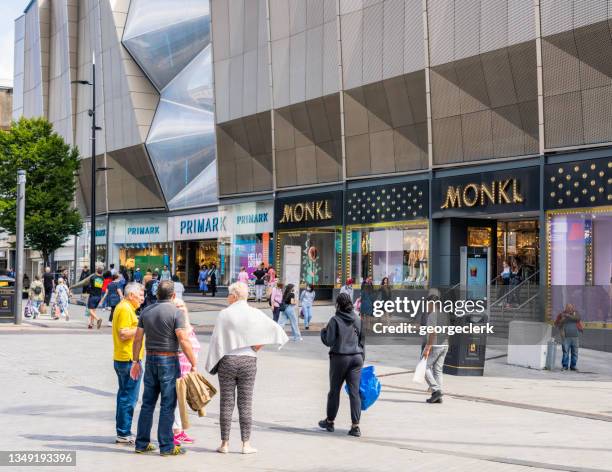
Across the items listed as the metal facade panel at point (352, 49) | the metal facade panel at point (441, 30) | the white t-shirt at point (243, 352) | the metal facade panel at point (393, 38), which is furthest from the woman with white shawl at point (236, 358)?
the metal facade panel at point (352, 49)

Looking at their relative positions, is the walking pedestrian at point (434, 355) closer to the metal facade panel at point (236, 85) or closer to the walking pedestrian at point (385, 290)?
the walking pedestrian at point (385, 290)

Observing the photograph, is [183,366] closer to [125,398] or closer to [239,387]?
[239,387]

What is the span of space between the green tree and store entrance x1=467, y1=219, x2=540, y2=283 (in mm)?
26233

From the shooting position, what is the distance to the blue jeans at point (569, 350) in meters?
22.6

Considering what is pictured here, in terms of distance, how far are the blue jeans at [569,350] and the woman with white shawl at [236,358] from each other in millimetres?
14221

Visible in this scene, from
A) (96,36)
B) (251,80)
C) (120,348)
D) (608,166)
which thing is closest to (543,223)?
(608,166)

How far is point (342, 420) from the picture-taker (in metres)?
13.1

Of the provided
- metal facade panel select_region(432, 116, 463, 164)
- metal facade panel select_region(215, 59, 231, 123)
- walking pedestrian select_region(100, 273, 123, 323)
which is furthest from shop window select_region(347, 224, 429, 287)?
walking pedestrian select_region(100, 273, 123, 323)

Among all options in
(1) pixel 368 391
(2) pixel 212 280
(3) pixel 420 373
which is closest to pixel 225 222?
(2) pixel 212 280

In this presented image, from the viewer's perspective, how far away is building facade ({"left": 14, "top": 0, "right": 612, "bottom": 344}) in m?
28.8

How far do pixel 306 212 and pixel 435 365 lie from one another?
2686 centimetres

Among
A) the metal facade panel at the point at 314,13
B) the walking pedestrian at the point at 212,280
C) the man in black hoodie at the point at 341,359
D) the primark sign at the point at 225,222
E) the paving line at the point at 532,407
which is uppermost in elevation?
the metal facade panel at the point at 314,13

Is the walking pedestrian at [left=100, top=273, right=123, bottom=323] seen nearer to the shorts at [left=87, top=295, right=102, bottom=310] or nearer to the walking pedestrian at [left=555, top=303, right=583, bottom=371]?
the shorts at [left=87, top=295, right=102, bottom=310]

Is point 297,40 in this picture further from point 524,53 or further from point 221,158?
point 524,53
